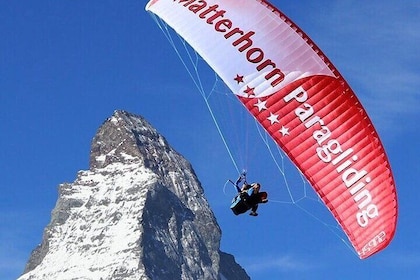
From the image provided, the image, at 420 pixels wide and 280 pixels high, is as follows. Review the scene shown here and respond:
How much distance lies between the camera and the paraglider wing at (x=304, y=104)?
2489 inches

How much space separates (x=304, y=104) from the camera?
213ft

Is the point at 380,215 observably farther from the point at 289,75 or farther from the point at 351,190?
the point at 289,75

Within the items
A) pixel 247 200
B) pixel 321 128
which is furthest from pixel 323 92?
pixel 247 200

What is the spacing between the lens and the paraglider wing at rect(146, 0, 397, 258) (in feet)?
207

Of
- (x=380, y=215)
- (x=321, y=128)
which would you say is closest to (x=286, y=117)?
(x=321, y=128)

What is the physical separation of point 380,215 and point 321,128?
5452 mm

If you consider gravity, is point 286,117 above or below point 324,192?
above

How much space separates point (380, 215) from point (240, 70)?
10565 mm

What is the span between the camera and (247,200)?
2504 inches

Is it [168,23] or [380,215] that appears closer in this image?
[380,215]

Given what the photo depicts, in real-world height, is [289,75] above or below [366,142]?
above

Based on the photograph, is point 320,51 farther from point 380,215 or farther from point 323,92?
point 380,215

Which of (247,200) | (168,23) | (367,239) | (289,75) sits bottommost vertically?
(367,239)

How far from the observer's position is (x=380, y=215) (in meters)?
62.6
